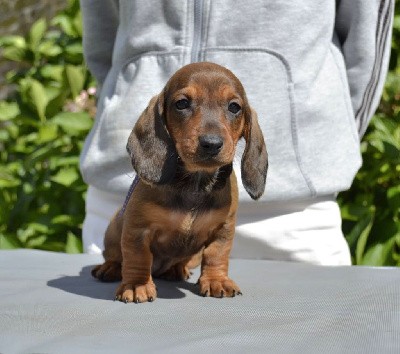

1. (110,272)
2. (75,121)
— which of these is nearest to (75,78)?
(75,121)

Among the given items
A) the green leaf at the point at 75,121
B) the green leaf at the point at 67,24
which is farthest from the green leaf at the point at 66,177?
the green leaf at the point at 67,24

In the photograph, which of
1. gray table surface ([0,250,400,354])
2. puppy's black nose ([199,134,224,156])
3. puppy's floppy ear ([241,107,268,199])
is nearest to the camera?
gray table surface ([0,250,400,354])

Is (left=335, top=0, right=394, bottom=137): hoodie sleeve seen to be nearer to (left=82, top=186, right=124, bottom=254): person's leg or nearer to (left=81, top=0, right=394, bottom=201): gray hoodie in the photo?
(left=81, top=0, right=394, bottom=201): gray hoodie

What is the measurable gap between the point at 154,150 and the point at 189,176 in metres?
0.12

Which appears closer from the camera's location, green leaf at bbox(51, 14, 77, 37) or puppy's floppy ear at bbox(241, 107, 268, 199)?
puppy's floppy ear at bbox(241, 107, 268, 199)

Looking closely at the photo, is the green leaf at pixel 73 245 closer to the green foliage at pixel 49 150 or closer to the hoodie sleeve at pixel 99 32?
the green foliage at pixel 49 150

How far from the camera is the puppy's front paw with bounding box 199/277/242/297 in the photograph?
88.3 inches

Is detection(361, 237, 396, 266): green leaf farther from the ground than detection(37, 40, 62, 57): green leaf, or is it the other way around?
detection(37, 40, 62, 57): green leaf

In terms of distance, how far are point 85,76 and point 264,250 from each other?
1.91m

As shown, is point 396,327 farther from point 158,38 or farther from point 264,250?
point 158,38

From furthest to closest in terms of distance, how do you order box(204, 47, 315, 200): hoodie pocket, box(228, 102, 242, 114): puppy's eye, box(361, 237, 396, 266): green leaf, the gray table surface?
box(361, 237, 396, 266): green leaf < box(204, 47, 315, 200): hoodie pocket < box(228, 102, 242, 114): puppy's eye < the gray table surface

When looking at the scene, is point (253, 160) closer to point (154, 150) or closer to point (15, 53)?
point (154, 150)

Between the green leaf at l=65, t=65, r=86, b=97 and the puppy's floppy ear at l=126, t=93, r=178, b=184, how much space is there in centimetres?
237

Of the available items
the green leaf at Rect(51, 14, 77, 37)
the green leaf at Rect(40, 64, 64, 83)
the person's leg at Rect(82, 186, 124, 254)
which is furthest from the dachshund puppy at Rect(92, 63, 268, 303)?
the green leaf at Rect(51, 14, 77, 37)
